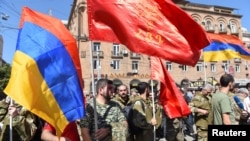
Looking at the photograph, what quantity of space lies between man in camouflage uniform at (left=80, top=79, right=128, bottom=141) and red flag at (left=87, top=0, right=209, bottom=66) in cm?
71

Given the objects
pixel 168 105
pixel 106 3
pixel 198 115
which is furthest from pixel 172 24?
pixel 198 115

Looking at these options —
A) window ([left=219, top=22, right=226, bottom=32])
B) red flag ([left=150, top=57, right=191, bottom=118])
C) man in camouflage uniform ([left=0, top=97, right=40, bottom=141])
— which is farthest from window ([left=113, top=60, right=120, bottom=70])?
man in camouflage uniform ([left=0, top=97, right=40, bottom=141])

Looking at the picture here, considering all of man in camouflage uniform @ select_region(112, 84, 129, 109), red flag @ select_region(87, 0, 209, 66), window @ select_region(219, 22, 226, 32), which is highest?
window @ select_region(219, 22, 226, 32)

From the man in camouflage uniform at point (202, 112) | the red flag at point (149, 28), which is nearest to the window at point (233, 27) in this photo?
the man in camouflage uniform at point (202, 112)

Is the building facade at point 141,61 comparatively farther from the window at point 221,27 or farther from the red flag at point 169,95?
the red flag at point 169,95

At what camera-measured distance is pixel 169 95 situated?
660cm

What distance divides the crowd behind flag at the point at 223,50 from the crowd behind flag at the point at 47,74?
7257 millimetres

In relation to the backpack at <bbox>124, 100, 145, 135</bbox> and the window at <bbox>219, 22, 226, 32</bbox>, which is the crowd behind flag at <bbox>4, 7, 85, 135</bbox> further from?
the window at <bbox>219, 22, 226, 32</bbox>

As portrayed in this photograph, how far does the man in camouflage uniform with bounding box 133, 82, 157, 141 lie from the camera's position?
22.1 feet

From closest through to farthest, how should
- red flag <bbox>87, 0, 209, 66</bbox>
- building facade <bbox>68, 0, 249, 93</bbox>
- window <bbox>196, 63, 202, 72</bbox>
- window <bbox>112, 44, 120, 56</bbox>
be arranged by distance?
red flag <bbox>87, 0, 209, 66</bbox> → building facade <bbox>68, 0, 249, 93</bbox> → window <bbox>112, 44, 120, 56</bbox> → window <bbox>196, 63, 202, 72</bbox>

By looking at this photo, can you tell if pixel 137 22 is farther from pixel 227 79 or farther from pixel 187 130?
pixel 187 130

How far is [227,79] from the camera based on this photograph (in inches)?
233

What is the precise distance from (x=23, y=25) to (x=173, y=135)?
206 inches

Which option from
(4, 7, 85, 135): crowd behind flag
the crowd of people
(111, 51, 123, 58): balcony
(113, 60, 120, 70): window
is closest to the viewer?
(4, 7, 85, 135): crowd behind flag
